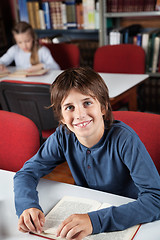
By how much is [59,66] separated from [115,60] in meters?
0.61

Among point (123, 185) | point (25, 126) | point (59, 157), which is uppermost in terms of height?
point (25, 126)

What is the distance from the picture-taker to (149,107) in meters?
3.46

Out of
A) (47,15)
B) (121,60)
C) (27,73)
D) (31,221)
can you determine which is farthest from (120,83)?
(47,15)

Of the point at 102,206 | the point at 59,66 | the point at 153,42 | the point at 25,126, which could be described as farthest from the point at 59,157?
the point at 153,42

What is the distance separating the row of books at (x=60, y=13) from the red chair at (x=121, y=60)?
0.70 metres

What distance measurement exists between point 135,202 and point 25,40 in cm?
228

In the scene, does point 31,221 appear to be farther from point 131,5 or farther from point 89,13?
point 89,13

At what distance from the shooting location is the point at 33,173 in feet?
3.65

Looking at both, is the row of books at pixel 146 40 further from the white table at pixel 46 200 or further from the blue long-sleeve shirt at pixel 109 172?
the white table at pixel 46 200

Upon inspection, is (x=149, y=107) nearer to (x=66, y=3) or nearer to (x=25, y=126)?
(x=66, y=3)

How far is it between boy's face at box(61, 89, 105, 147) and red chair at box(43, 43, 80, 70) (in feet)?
6.15

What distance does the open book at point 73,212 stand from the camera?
823 millimetres

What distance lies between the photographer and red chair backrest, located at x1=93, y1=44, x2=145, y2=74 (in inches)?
99.8

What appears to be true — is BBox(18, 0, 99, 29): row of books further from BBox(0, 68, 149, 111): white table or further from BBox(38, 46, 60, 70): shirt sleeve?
BBox(0, 68, 149, 111): white table
